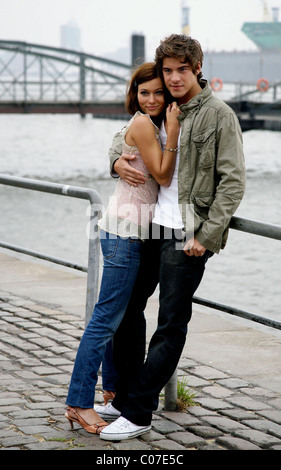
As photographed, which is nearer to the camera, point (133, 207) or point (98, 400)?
point (133, 207)

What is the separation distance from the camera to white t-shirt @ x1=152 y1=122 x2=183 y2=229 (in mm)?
3371

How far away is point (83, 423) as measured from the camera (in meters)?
3.64

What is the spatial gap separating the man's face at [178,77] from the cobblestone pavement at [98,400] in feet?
4.73

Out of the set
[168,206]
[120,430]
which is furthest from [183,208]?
[120,430]

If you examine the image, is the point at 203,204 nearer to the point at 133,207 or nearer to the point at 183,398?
the point at 133,207

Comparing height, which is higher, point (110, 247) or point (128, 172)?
point (128, 172)

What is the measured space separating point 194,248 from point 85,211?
1849 cm

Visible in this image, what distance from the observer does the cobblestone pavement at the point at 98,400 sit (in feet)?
11.7

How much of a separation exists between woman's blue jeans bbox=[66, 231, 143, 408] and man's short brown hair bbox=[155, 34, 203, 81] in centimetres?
74

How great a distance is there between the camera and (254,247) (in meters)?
15.3

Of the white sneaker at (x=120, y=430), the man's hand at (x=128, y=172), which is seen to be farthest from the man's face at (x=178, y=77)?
the white sneaker at (x=120, y=430)

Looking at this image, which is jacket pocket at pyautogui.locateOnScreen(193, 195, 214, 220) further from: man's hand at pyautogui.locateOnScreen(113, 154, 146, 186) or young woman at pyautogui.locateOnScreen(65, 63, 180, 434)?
man's hand at pyautogui.locateOnScreen(113, 154, 146, 186)

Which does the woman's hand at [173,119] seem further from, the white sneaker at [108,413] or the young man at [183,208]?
the white sneaker at [108,413]

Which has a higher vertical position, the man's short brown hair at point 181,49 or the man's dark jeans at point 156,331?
the man's short brown hair at point 181,49
